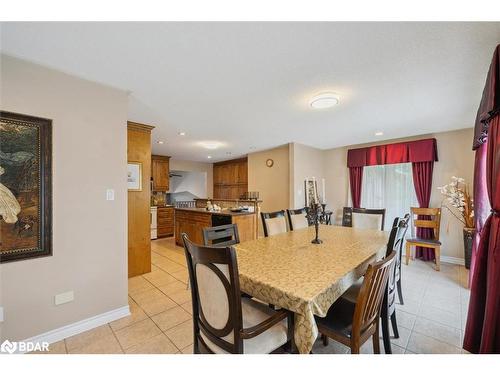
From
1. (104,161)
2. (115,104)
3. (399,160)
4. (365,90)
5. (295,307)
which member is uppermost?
(365,90)

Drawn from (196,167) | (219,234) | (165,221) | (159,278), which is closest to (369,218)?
(219,234)

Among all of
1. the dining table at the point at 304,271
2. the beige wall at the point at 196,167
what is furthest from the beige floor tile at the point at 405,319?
the beige wall at the point at 196,167

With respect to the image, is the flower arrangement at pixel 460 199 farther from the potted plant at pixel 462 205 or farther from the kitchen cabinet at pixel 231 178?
the kitchen cabinet at pixel 231 178

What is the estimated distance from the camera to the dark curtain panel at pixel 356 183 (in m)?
4.78

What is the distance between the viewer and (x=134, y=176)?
121 inches

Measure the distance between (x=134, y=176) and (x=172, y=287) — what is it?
1635 millimetres

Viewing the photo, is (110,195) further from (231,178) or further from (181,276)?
(231,178)

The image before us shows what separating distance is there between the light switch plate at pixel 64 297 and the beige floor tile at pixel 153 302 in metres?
0.69

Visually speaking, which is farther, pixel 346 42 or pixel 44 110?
pixel 44 110
